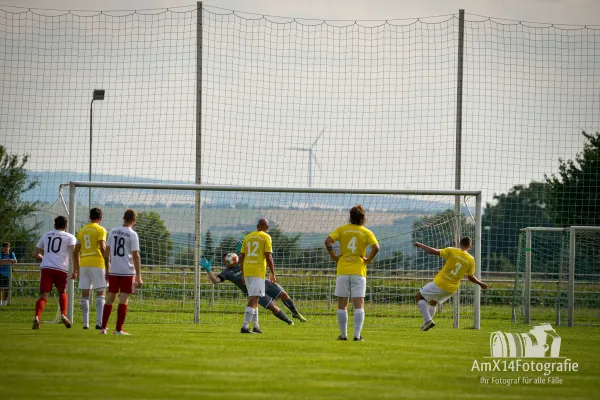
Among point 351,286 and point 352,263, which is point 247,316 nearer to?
point 351,286

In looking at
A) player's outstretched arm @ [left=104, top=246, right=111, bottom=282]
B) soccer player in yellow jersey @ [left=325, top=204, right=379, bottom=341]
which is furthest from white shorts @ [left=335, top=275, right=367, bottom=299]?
player's outstretched arm @ [left=104, top=246, right=111, bottom=282]

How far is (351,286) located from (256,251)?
7.44 feet

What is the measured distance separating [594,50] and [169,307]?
12378 mm

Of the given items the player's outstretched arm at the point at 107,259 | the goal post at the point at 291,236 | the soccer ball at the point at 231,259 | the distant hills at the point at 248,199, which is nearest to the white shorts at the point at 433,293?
the goal post at the point at 291,236

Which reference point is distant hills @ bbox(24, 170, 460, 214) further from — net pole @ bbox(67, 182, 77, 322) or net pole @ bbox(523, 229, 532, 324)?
net pole @ bbox(523, 229, 532, 324)

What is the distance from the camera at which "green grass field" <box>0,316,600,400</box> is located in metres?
9.07

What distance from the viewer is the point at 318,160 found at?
2262 centimetres

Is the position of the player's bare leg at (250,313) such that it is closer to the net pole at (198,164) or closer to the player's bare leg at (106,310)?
the player's bare leg at (106,310)

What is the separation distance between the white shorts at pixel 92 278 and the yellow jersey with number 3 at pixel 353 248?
4.36m

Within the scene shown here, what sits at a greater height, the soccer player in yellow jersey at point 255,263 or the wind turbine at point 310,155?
the wind turbine at point 310,155

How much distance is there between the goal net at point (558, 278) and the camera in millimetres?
22766

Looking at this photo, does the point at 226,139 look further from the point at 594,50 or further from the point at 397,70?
the point at 594,50

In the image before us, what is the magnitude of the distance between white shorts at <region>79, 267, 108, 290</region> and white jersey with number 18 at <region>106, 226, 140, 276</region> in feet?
4.14

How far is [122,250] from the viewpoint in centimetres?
1573
